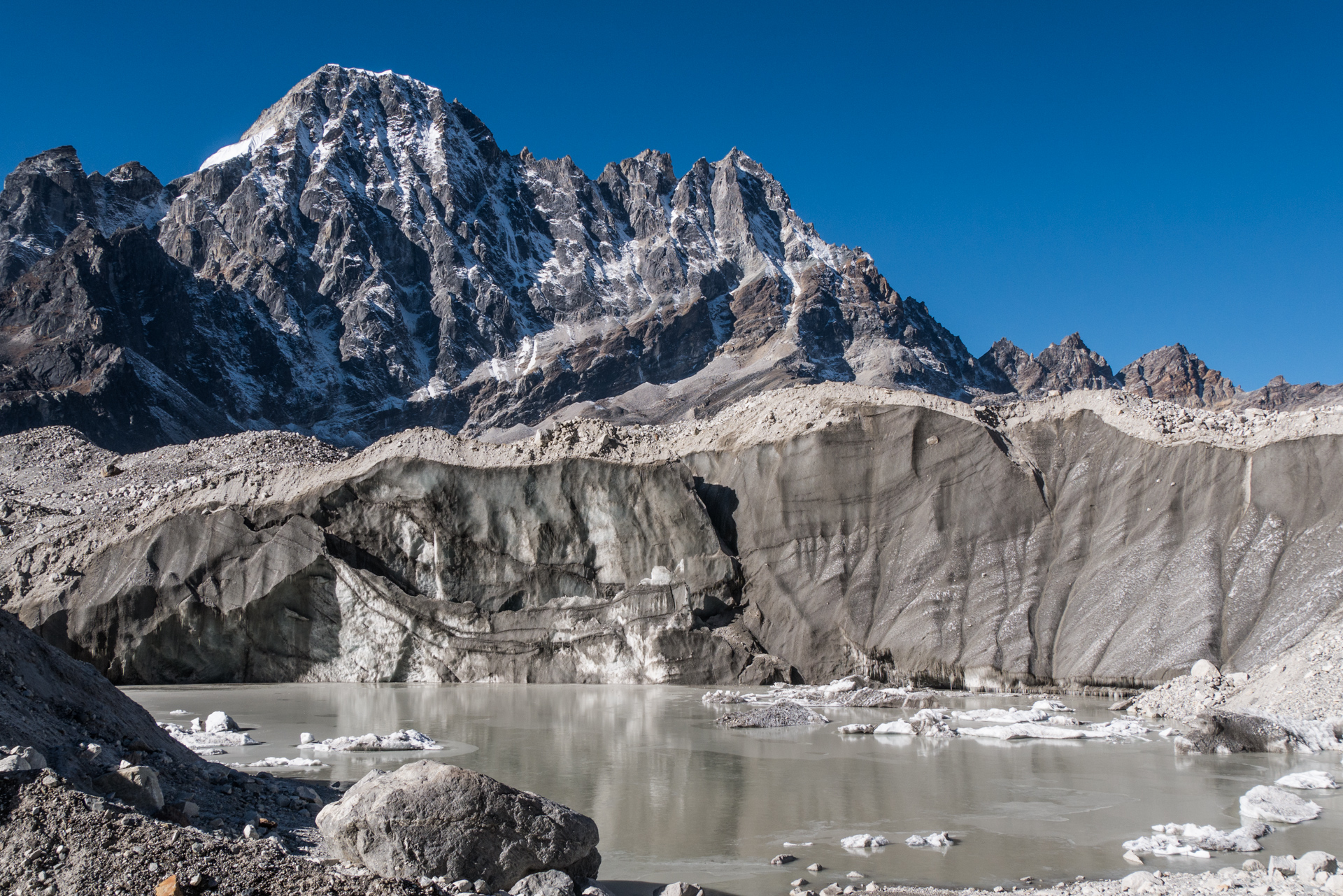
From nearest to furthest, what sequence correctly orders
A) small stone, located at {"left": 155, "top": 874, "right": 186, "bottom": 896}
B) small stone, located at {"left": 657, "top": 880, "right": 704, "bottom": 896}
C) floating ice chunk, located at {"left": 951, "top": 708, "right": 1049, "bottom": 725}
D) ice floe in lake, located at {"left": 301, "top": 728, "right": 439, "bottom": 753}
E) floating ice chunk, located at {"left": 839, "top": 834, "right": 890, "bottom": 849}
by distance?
small stone, located at {"left": 155, "top": 874, "right": 186, "bottom": 896}, small stone, located at {"left": 657, "top": 880, "right": 704, "bottom": 896}, floating ice chunk, located at {"left": 839, "top": 834, "right": 890, "bottom": 849}, ice floe in lake, located at {"left": 301, "top": 728, "right": 439, "bottom": 753}, floating ice chunk, located at {"left": 951, "top": 708, "right": 1049, "bottom": 725}

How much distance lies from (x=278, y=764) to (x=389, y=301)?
553ft

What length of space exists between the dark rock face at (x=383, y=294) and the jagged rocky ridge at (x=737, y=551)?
96437 millimetres

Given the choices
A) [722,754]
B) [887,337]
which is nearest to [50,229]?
[887,337]

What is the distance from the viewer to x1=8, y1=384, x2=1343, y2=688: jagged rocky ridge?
802 inches

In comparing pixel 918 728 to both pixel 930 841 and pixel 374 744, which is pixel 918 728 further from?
pixel 374 744

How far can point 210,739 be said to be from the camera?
542 inches

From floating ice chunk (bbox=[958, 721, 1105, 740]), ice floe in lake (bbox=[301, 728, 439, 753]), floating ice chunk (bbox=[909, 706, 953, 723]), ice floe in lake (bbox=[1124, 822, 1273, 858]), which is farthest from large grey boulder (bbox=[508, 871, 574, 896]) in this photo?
floating ice chunk (bbox=[909, 706, 953, 723])

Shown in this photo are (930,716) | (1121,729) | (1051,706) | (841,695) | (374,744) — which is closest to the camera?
(374,744)

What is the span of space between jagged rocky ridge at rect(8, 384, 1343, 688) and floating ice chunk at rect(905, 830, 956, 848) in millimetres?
12183

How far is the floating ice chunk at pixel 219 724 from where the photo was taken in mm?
14478

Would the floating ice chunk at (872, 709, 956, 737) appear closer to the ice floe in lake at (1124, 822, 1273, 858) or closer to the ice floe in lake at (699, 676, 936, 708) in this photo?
the ice floe in lake at (699, 676, 936, 708)

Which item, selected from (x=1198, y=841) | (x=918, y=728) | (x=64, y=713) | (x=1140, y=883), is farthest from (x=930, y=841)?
(x=64, y=713)

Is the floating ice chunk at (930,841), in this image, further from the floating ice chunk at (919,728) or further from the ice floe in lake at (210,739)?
the ice floe in lake at (210,739)

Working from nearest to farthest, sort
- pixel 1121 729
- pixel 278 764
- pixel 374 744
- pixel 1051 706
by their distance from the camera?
pixel 278 764
pixel 374 744
pixel 1121 729
pixel 1051 706
